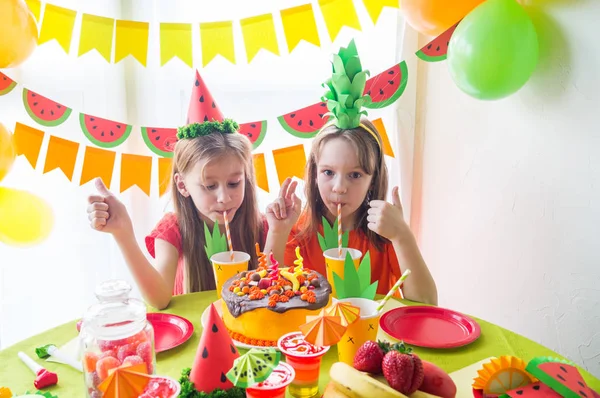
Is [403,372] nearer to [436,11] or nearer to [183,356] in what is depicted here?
[183,356]

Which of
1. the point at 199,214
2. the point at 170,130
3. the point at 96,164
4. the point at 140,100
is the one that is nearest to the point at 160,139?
the point at 170,130

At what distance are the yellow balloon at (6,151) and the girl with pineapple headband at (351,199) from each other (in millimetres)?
941

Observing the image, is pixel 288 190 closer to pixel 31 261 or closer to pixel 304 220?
pixel 304 220

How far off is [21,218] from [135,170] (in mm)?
459

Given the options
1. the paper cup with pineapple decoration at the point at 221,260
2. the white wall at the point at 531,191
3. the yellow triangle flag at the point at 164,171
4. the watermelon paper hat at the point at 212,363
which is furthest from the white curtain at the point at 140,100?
the watermelon paper hat at the point at 212,363

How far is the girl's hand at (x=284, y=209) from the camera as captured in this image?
5.69ft

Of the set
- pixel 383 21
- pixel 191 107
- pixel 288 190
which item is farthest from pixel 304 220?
pixel 383 21

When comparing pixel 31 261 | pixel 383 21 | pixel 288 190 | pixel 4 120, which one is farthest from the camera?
pixel 383 21

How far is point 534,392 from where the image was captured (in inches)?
35.7

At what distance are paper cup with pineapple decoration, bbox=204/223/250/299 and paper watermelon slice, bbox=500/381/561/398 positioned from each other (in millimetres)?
788

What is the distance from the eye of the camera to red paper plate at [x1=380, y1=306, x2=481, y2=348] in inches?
49.7

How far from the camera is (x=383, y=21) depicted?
249 centimetres

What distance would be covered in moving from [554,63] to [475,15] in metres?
0.31

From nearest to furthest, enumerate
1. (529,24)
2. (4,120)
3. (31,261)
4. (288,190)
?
(529,24)
(288,190)
(4,120)
(31,261)
